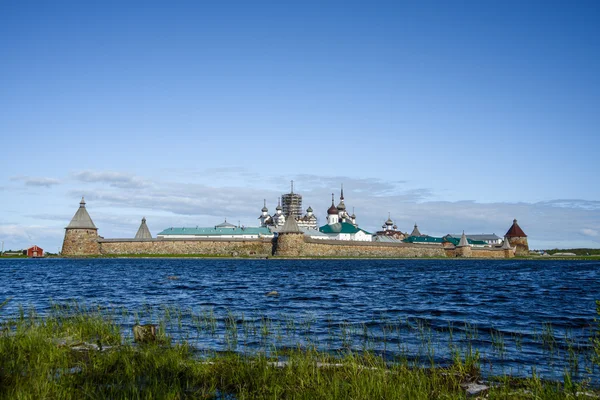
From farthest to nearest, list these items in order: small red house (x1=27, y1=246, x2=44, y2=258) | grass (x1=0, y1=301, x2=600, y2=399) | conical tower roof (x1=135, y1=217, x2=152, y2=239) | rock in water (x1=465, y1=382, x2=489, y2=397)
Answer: conical tower roof (x1=135, y1=217, x2=152, y2=239) < small red house (x1=27, y1=246, x2=44, y2=258) < rock in water (x1=465, y1=382, x2=489, y2=397) < grass (x1=0, y1=301, x2=600, y2=399)

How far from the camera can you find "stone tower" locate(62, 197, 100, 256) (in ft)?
268

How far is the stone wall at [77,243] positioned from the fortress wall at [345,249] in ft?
94.9

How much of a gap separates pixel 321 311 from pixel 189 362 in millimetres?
8945

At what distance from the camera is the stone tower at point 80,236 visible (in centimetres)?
8175

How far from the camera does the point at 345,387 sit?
22.3ft

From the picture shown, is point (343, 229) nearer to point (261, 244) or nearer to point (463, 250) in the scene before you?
point (463, 250)

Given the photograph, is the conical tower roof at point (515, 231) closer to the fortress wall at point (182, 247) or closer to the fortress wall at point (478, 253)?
the fortress wall at point (478, 253)

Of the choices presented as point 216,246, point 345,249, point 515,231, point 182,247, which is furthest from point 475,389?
point 515,231

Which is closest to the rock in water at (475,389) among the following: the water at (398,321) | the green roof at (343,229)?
the water at (398,321)

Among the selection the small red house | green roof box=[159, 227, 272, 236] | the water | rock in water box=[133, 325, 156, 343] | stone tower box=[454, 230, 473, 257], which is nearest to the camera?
rock in water box=[133, 325, 156, 343]

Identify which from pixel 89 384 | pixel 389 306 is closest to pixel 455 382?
pixel 89 384

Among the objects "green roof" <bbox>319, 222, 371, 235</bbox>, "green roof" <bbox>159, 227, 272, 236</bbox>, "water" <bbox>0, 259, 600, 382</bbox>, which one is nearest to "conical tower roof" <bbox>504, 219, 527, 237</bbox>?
→ "green roof" <bbox>319, 222, 371, 235</bbox>

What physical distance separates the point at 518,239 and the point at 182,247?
72.6m

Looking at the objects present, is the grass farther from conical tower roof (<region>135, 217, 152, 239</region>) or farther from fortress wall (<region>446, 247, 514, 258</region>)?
fortress wall (<region>446, 247, 514, 258</region>)
